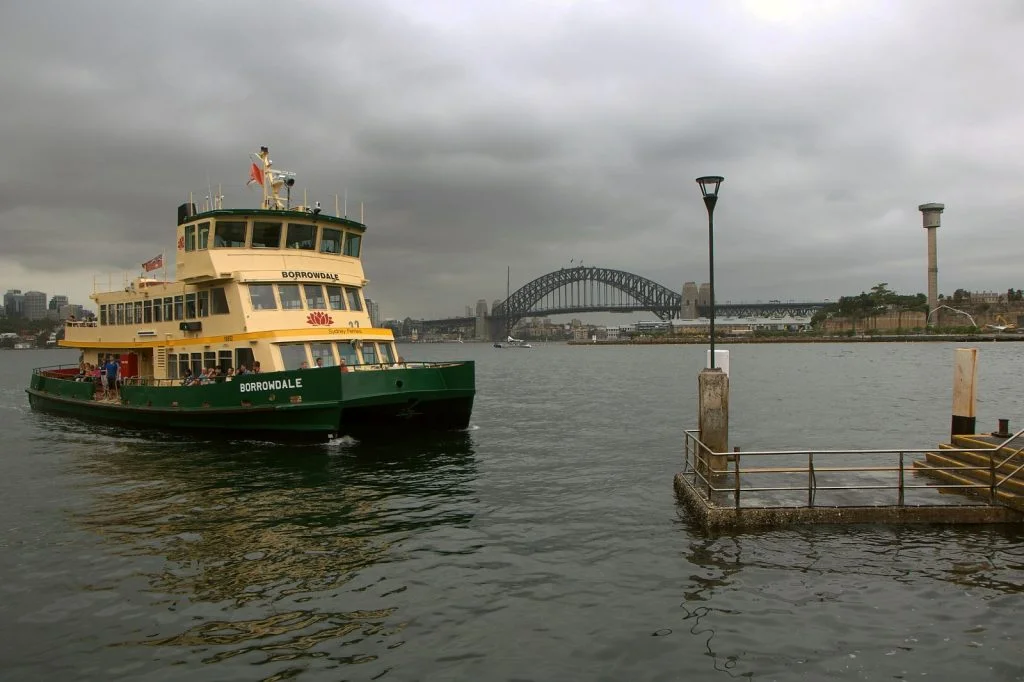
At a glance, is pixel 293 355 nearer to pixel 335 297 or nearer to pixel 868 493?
pixel 335 297

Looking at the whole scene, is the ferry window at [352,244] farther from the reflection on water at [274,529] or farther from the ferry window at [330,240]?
the reflection on water at [274,529]

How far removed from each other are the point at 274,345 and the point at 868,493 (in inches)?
658

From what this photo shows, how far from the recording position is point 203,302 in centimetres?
2477

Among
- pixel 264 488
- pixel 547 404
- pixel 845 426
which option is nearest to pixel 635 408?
pixel 547 404

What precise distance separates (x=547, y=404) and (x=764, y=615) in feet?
101

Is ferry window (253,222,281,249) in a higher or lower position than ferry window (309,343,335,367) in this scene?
higher

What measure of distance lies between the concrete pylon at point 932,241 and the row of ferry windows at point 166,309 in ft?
642

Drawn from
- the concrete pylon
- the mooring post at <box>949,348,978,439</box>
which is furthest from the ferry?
the concrete pylon

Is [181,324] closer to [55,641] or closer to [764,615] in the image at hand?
[55,641]

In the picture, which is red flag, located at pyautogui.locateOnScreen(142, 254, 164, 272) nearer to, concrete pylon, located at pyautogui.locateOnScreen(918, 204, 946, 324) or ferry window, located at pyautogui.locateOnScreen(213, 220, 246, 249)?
ferry window, located at pyautogui.locateOnScreen(213, 220, 246, 249)

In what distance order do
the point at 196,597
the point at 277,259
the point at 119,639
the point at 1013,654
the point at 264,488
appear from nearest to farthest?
the point at 1013,654 < the point at 119,639 < the point at 196,597 < the point at 264,488 < the point at 277,259

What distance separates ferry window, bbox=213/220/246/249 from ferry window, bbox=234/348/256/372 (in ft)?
11.5

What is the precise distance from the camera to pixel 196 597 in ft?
33.5

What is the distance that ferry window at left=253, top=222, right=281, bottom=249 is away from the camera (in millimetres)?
24062
